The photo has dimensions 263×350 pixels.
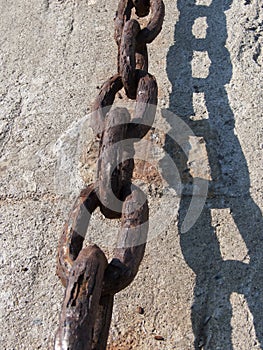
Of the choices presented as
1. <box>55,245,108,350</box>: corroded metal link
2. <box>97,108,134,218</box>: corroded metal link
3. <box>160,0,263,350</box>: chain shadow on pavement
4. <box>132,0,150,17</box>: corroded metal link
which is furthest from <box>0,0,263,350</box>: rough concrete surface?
<box>55,245,108,350</box>: corroded metal link

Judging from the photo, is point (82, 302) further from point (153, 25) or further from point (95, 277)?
point (153, 25)

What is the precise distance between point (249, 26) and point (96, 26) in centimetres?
46

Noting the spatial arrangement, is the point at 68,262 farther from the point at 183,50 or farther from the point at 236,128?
the point at 183,50

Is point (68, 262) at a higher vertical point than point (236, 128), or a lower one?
lower

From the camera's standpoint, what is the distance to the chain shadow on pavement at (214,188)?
53.2 inches

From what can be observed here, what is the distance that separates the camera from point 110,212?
1.20 m

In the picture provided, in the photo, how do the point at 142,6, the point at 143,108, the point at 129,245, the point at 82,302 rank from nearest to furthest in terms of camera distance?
the point at 82,302 → the point at 129,245 → the point at 143,108 → the point at 142,6

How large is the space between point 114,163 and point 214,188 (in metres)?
0.41

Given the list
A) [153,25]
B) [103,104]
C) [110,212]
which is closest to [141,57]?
[153,25]

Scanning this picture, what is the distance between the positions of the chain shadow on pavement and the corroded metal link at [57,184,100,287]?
0.35m

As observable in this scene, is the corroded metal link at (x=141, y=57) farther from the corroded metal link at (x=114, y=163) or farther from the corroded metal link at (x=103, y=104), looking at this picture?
the corroded metal link at (x=114, y=163)

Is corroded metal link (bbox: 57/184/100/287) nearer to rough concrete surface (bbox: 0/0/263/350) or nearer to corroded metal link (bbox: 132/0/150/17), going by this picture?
rough concrete surface (bbox: 0/0/263/350)

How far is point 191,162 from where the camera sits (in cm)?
162

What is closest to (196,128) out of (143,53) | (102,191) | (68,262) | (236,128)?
(236,128)
